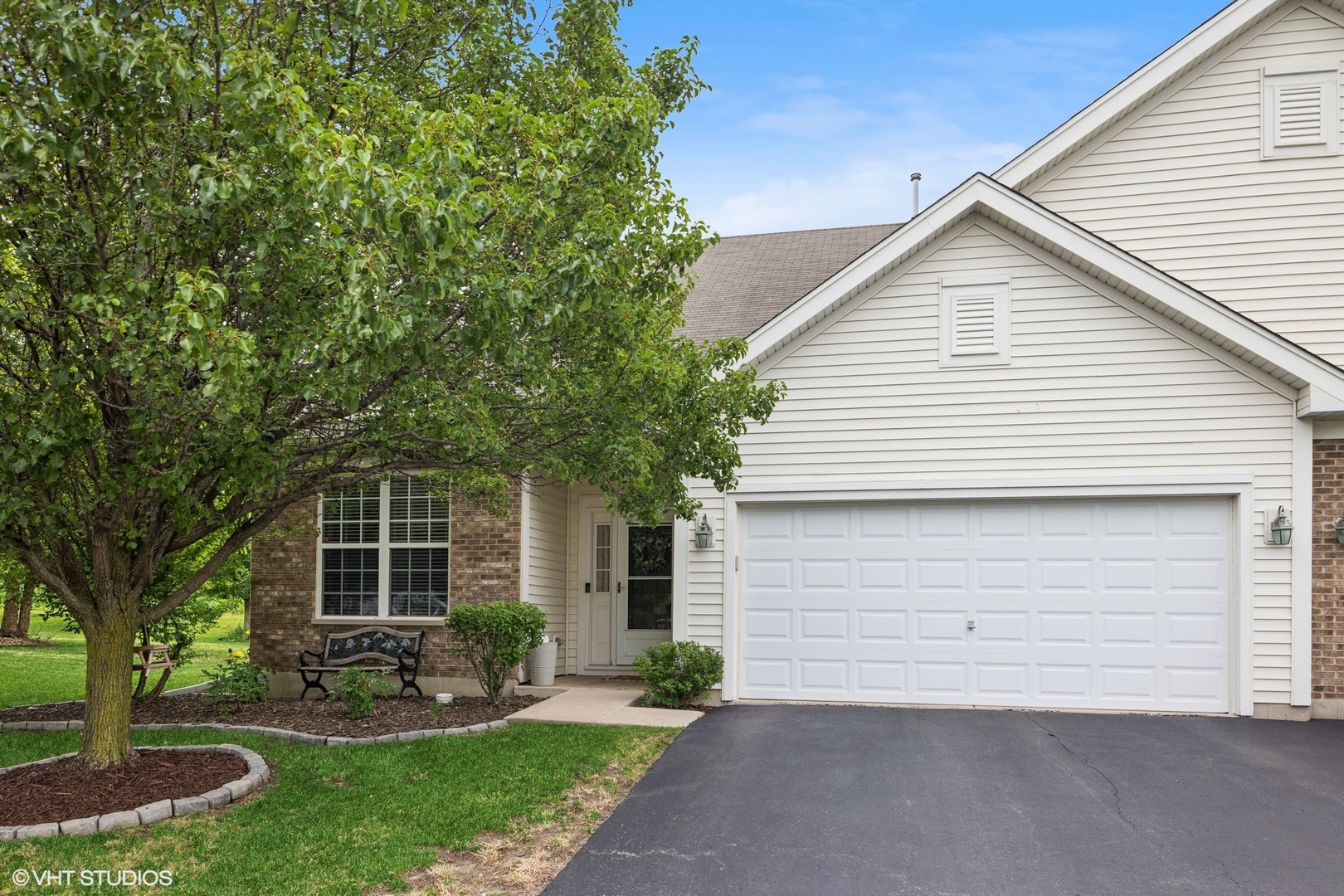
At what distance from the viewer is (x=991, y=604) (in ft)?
34.9

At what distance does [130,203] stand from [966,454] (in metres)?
8.14

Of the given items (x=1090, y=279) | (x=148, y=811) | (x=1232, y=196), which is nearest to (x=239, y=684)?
(x=148, y=811)

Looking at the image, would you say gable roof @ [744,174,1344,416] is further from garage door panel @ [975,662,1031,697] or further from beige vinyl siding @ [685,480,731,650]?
garage door panel @ [975,662,1031,697]

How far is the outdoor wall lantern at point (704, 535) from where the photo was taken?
11188 mm

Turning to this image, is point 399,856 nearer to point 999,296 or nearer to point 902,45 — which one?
point 999,296

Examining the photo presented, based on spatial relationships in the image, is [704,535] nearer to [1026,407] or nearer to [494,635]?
[494,635]

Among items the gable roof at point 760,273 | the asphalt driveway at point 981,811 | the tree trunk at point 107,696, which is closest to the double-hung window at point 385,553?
the gable roof at point 760,273

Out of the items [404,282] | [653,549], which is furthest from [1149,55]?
[404,282]

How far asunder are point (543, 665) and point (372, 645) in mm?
2159

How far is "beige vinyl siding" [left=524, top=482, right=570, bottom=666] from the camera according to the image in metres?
12.4

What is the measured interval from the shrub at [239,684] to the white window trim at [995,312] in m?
8.40

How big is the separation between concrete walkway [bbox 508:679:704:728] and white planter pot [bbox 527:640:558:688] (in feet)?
0.95

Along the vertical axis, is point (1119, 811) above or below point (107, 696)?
below

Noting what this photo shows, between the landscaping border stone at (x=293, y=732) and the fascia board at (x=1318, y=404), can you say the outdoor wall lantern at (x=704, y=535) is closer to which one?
the landscaping border stone at (x=293, y=732)
